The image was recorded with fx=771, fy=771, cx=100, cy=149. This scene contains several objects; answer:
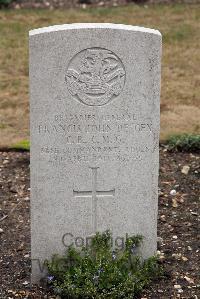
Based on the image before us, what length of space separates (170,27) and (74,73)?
8871 millimetres

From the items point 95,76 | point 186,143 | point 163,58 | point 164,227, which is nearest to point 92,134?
point 95,76

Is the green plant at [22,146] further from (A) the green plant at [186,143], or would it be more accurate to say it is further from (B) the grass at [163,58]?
(A) the green plant at [186,143]

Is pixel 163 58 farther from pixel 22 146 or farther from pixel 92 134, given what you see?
pixel 92 134

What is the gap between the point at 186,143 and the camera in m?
8.38

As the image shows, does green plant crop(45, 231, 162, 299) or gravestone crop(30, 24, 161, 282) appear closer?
gravestone crop(30, 24, 161, 282)

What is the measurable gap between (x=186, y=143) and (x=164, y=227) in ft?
6.37

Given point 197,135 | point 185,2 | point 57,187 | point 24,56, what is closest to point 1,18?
point 24,56

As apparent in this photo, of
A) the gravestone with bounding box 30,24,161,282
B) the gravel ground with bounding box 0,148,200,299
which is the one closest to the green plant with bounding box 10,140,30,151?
the gravel ground with bounding box 0,148,200,299

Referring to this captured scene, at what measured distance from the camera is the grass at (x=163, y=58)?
9398 mm

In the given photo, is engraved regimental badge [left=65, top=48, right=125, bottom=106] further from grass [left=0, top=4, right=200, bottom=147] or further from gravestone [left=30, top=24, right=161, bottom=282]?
grass [left=0, top=4, right=200, bottom=147]

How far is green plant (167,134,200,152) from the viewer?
8367 mm

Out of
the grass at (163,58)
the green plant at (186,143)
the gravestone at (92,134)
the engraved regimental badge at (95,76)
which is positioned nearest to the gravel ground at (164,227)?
the green plant at (186,143)

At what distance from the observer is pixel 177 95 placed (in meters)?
10.3

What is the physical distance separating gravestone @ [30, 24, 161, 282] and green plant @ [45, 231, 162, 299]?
8cm
